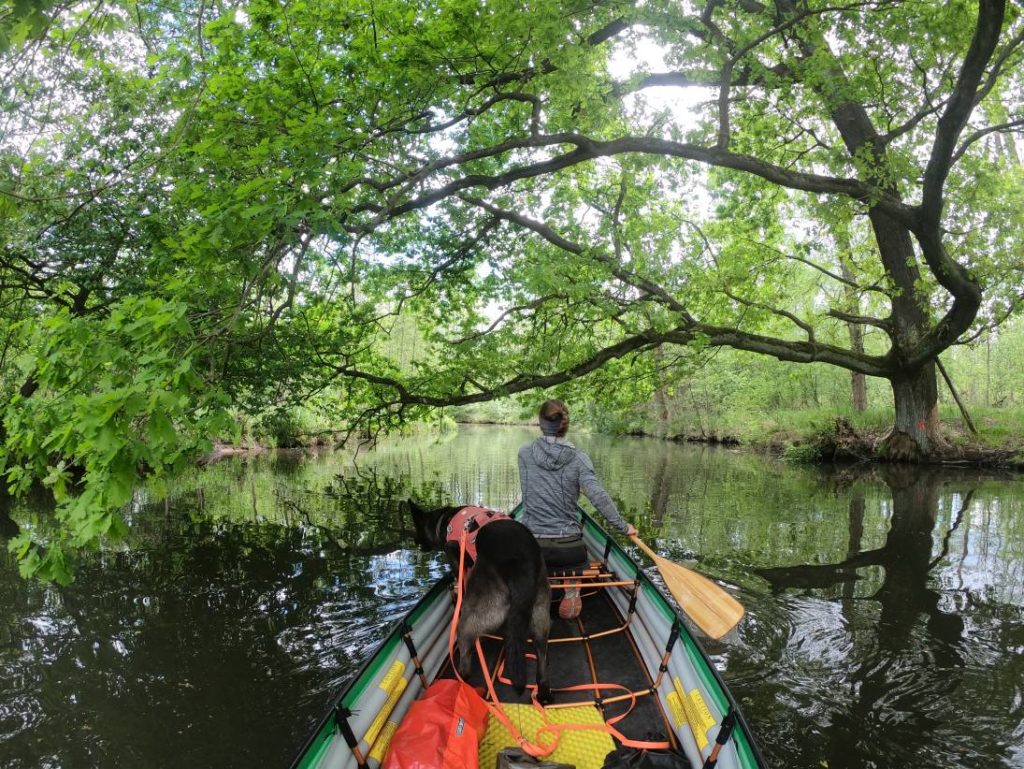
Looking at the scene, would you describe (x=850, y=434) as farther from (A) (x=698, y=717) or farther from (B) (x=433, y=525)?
(A) (x=698, y=717)

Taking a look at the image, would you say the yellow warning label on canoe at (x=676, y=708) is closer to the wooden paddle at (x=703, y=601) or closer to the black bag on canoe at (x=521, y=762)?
the black bag on canoe at (x=521, y=762)

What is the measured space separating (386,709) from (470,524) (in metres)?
1.44

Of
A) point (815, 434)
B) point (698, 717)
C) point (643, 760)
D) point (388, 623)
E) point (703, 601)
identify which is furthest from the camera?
point (815, 434)

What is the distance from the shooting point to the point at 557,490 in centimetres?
510

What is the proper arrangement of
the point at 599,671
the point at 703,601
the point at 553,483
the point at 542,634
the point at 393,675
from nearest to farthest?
the point at 393,675 < the point at 542,634 < the point at 599,671 < the point at 703,601 < the point at 553,483

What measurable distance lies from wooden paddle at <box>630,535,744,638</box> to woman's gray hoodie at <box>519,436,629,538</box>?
63 cm

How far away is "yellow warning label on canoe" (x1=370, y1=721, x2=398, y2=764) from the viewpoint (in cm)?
288

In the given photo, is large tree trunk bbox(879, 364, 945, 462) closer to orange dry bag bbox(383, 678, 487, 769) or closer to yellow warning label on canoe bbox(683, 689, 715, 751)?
yellow warning label on canoe bbox(683, 689, 715, 751)

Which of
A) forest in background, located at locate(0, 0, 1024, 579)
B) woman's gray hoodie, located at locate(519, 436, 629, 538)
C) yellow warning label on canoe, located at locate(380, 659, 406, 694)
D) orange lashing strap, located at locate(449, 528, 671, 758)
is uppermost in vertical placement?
forest in background, located at locate(0, 0, 1024, 579)

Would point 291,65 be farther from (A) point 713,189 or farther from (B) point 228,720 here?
(A) point 713,189

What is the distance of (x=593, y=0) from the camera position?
609 cm

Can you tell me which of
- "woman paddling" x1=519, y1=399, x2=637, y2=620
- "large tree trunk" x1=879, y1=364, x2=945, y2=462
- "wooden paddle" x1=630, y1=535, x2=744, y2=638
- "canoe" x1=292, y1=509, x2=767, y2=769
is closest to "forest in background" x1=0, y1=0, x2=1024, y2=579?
"large tree trunk" x1=879, y1=364, x2=945, y2=462

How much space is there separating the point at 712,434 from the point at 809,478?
49.4 feet

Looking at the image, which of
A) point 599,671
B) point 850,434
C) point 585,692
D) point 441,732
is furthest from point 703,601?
point 850,434
